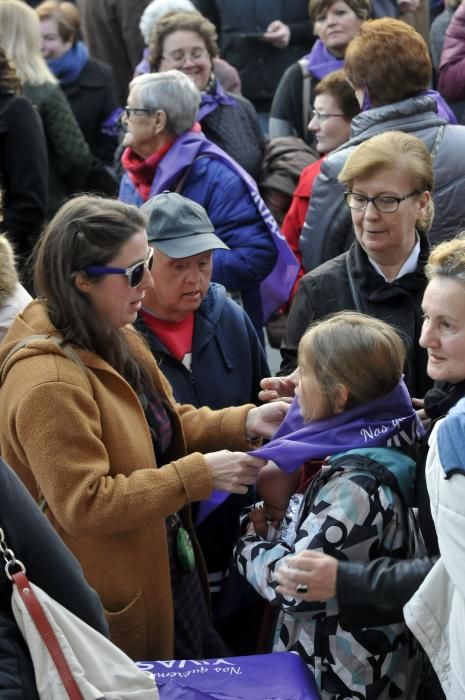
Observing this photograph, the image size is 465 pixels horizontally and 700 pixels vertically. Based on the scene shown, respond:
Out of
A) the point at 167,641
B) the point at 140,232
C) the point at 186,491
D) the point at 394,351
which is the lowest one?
the point at 167,641

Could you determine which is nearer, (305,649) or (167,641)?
(305,649)

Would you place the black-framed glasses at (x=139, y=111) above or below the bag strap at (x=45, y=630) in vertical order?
above

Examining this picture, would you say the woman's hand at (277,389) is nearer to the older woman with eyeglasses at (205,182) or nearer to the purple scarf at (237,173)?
the older woman with eyeglasses at (205,182)

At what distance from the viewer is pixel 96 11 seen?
8.16 meters

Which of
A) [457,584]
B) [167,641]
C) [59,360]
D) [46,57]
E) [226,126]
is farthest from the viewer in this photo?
[46,57]

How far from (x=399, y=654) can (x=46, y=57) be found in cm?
526

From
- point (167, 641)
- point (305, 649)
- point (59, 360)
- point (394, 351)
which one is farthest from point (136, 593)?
point (394, 351)

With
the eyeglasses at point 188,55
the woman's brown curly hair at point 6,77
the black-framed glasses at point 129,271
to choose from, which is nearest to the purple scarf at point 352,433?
the black-framed glasses at point 129,271

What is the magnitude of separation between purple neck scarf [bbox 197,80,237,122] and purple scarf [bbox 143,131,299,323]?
600mm

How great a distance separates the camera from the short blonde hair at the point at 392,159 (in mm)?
3797

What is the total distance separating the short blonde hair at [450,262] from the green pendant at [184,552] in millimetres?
1037

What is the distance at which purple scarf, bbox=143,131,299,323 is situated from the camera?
4.94 metres

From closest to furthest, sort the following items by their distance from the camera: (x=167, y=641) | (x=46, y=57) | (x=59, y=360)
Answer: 1. (x=59, y=360)
2. (x=167, y=641)
3. (x=46, y=57)

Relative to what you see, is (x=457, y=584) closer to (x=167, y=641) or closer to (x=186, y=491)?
(x=186, y=491)
